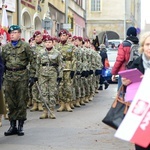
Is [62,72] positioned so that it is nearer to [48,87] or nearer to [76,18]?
[48,87]

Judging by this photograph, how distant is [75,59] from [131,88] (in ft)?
29.4

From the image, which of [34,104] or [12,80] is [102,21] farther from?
[12,80]

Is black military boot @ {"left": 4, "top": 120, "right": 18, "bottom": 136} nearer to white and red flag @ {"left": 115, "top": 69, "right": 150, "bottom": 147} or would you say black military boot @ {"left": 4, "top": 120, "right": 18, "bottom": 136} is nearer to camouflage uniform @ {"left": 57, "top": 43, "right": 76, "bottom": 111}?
camouflage uniform @ {"left": 57, "top": 43, "right": 76, "bottom": 111}

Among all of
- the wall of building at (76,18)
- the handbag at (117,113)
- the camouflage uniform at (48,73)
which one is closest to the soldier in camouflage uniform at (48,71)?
the camouflage uniform at (48,73)

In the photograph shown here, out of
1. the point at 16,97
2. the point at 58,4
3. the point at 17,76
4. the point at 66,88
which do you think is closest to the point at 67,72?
the point at 66,88

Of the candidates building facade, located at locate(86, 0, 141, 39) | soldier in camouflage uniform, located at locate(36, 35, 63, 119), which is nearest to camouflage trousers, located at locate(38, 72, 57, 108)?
soldier in camouflage uniform, located at locate(36, 35, 63, 119)

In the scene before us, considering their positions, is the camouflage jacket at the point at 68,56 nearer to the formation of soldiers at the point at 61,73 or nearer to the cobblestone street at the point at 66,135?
the formation of soldiers at the point at 61,73

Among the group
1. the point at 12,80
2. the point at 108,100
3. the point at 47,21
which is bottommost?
the point at 108,100

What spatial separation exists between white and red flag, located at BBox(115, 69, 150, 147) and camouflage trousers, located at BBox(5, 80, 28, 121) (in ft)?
17.4

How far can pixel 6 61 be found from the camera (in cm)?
1006

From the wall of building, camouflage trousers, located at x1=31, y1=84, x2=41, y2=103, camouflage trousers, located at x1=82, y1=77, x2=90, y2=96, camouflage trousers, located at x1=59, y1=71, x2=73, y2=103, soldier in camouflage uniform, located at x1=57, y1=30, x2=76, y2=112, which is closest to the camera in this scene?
soldier in camouflage uniform, located at x1=57, y1=30, x2=76, y2=112

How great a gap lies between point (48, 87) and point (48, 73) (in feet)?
1.00

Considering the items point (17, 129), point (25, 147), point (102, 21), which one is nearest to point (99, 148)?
point (25, 147)

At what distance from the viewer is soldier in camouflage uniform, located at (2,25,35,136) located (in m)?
10.0
